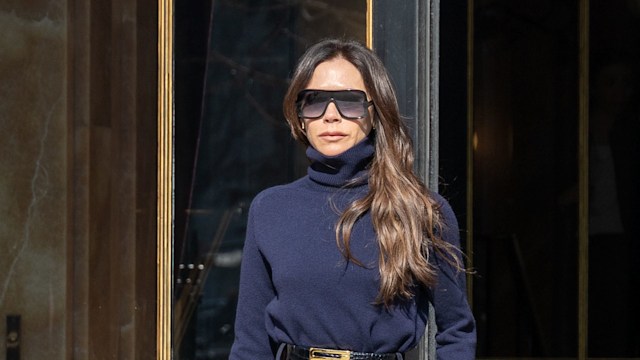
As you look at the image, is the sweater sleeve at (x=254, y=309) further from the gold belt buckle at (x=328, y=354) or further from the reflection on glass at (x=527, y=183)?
the reflection on glass at (x=527, y=183)

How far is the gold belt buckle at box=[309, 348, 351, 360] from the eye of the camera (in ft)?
7.45

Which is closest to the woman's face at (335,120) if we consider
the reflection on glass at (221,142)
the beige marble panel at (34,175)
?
the reflection on glass at (221,142)

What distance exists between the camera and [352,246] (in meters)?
2.31

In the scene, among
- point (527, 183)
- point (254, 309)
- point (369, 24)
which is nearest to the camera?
point (254, 309)

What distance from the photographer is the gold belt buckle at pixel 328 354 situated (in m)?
2.27

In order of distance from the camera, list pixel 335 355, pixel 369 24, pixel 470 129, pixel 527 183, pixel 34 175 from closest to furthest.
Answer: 1. pixel 335 355
2. pixel 369 24
3. pixel 34 175
4. pixel 470 129
5. pixel 527 183

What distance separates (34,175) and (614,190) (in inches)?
149

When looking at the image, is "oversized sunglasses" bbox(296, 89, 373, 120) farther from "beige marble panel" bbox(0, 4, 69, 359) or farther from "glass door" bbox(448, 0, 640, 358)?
"glass door" bbox(448, 0, 640, 358)

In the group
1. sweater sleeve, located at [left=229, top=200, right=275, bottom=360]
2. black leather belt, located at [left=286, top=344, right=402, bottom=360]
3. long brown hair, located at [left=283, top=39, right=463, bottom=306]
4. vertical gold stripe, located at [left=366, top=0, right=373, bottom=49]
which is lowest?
black leather belt, located at [left=286, top=344, right=402, bottom=360]

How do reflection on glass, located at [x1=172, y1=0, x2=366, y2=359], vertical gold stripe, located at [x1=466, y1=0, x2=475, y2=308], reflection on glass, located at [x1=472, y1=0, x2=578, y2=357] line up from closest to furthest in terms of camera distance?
reflection on glass, located at [x1=172, y1=0, x2=366, y2=359]
vertical gold stripe, located at [x1=466, y1=0, x2=475, y2=308]
reflection on glass, located at [x1=472, y1=0, x2=578, y2=357]

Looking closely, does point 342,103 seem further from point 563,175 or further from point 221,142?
point 563,175

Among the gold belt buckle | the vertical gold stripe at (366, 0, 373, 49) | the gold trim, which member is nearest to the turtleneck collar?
the gold belt buckle

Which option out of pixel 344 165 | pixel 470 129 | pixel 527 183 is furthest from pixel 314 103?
pixel 527 183

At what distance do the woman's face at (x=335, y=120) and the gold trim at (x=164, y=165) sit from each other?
164 centimetres
